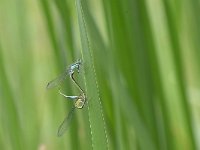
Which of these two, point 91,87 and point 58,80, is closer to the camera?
point 91,87

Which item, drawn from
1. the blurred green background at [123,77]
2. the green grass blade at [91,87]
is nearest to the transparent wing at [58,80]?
the blurred green background at [123,77]

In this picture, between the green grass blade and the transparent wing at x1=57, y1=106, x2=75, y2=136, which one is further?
the transparent wing at x1=57, y1=106, x2=75, y2=136

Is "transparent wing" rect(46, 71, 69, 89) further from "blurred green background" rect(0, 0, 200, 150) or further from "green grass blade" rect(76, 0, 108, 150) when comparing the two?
"green grass blade" rect(76, 0, 108, 150)

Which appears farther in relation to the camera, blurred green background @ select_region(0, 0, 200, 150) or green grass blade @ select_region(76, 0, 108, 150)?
blurred green background @ select_region(0, 0, 200, 150)

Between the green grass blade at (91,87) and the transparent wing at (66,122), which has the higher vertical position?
the green grass blade at (91,87)

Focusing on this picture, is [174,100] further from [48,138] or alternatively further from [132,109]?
[48,138]

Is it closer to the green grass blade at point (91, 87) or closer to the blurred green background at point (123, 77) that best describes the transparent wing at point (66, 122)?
the blurred green background at point (123, 77)

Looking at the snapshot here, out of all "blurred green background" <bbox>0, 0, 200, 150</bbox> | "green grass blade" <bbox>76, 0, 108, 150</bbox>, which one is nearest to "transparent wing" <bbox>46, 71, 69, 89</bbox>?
"blurred green background" <bbox>0, 0, 200, 150</bbox>

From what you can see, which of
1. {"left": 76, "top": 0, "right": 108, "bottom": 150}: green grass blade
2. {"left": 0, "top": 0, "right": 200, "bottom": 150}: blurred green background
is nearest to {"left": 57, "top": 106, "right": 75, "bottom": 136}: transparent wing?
{"left": 0, "top": 0, "right": 200, "bottom": 150}: blurred green background

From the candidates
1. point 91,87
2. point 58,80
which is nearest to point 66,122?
point 58,80

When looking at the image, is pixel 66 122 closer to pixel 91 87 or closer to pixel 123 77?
pixel 123 77

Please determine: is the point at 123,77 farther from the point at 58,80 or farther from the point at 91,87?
the point at 91,87

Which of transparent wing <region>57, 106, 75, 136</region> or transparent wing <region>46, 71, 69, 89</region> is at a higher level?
transparent wing <region>46, 71, 69, 89</region>
